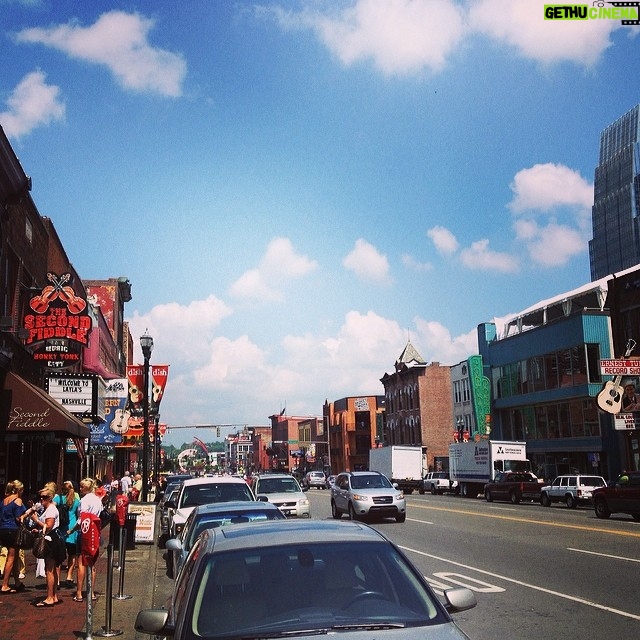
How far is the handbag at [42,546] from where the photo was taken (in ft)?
38.1

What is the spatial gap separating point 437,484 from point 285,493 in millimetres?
33387

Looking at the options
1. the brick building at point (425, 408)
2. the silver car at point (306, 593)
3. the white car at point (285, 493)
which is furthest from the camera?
the brick building at point (425, 408)

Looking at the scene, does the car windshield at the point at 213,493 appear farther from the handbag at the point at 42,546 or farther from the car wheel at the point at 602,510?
the car wheel at the point at 602,510

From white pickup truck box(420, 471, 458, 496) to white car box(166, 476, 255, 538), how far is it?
130 feet

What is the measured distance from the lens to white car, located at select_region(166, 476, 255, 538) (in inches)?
668

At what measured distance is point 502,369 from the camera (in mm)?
61375

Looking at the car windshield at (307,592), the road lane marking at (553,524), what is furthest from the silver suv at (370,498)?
the car windshield at (307,592)

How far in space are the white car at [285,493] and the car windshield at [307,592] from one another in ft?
62.4

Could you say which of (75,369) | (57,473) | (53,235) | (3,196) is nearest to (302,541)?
(3,196)

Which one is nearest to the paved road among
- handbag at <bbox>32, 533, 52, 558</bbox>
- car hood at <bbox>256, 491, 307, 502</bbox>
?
car hood at <bbox>256, 491, 307, 502</bbox>

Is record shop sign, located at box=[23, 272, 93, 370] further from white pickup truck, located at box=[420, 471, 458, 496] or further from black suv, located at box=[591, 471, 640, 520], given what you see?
white pickup truck, located at box=[420, 471, 458, 496]

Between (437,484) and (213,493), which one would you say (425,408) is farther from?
(213,493)

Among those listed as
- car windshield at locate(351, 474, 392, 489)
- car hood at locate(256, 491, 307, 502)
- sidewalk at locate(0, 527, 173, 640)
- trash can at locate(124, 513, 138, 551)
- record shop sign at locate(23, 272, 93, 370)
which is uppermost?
record shop sign at locate(23, 272, 93, 370)

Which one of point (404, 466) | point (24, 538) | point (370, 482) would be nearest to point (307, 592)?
point (24, 538)
